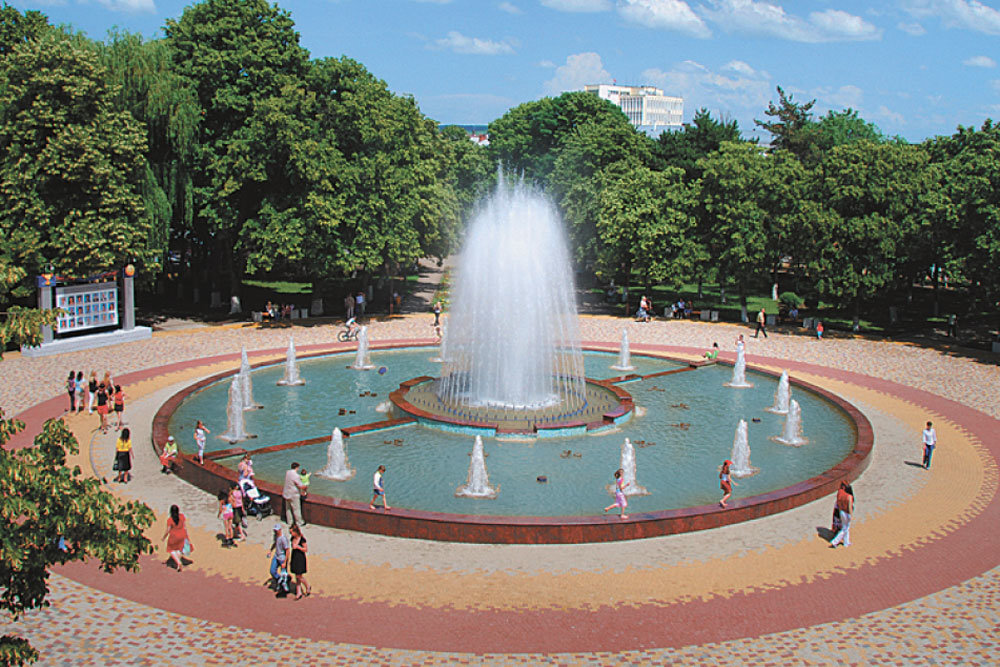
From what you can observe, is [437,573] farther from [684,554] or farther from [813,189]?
[813,189]

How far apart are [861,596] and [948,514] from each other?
551 centimetres

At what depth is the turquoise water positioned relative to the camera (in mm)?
18734

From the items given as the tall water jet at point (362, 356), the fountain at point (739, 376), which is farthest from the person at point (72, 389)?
the fountain at point (739, 376)

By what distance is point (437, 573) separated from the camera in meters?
14.7

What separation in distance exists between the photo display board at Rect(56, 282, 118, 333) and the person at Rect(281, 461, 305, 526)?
23.7 meters

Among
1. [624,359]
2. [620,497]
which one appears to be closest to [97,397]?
[620,497]

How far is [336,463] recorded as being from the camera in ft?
65.0

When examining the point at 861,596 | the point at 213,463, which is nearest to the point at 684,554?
the point at 861,596

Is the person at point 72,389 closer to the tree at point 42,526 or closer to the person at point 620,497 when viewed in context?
the person at point 620,497

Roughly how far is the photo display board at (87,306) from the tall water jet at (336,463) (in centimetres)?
2148

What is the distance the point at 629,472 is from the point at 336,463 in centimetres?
709

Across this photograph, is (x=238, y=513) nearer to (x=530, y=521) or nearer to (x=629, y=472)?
(x=530, y=521)

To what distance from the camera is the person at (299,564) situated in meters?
13.5

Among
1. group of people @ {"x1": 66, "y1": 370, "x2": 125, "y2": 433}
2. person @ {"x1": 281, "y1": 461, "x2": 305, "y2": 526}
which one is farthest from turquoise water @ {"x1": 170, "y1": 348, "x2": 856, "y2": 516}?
person @ {"x1": 281, "y1": 461, "x2": 305, "y2": 526}
